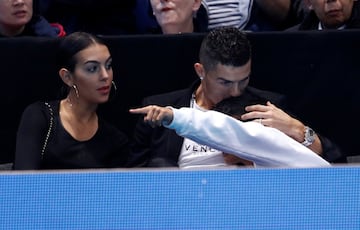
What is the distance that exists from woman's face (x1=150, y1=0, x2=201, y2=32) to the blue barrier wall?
1329mm

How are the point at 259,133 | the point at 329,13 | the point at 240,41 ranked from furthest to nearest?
1. the point at 329,13
2. the point at 240,41
3. the point at 259,133

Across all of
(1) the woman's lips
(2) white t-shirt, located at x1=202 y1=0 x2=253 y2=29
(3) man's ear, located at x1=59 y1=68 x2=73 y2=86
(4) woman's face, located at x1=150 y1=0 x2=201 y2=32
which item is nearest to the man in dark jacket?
(1) the woman's lips

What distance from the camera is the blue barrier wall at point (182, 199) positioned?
200cm

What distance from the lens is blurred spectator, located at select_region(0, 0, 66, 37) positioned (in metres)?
3.27

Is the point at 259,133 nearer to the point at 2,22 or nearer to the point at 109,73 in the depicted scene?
the point at 109,73

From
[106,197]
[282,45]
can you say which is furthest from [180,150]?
[106,197]

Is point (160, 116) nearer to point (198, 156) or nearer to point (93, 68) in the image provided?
point (198, 156)

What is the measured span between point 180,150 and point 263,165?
1.49 feet

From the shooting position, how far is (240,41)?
9.34ft

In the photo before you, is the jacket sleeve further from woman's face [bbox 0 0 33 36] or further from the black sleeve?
woman's face [bbox 0 0 33 36]

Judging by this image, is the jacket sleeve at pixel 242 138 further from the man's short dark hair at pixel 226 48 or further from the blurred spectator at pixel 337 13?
the blurred spectator at pixel 337 13

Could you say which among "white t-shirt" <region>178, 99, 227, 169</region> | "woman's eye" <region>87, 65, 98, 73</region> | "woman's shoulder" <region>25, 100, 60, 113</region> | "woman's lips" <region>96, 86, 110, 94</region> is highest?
"woman's eye" <region>87, 65, 98, 73</region>

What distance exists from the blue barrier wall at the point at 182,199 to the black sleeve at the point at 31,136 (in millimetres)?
783

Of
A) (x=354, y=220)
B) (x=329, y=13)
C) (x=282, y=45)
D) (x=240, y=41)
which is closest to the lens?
(x=354, y=220)
